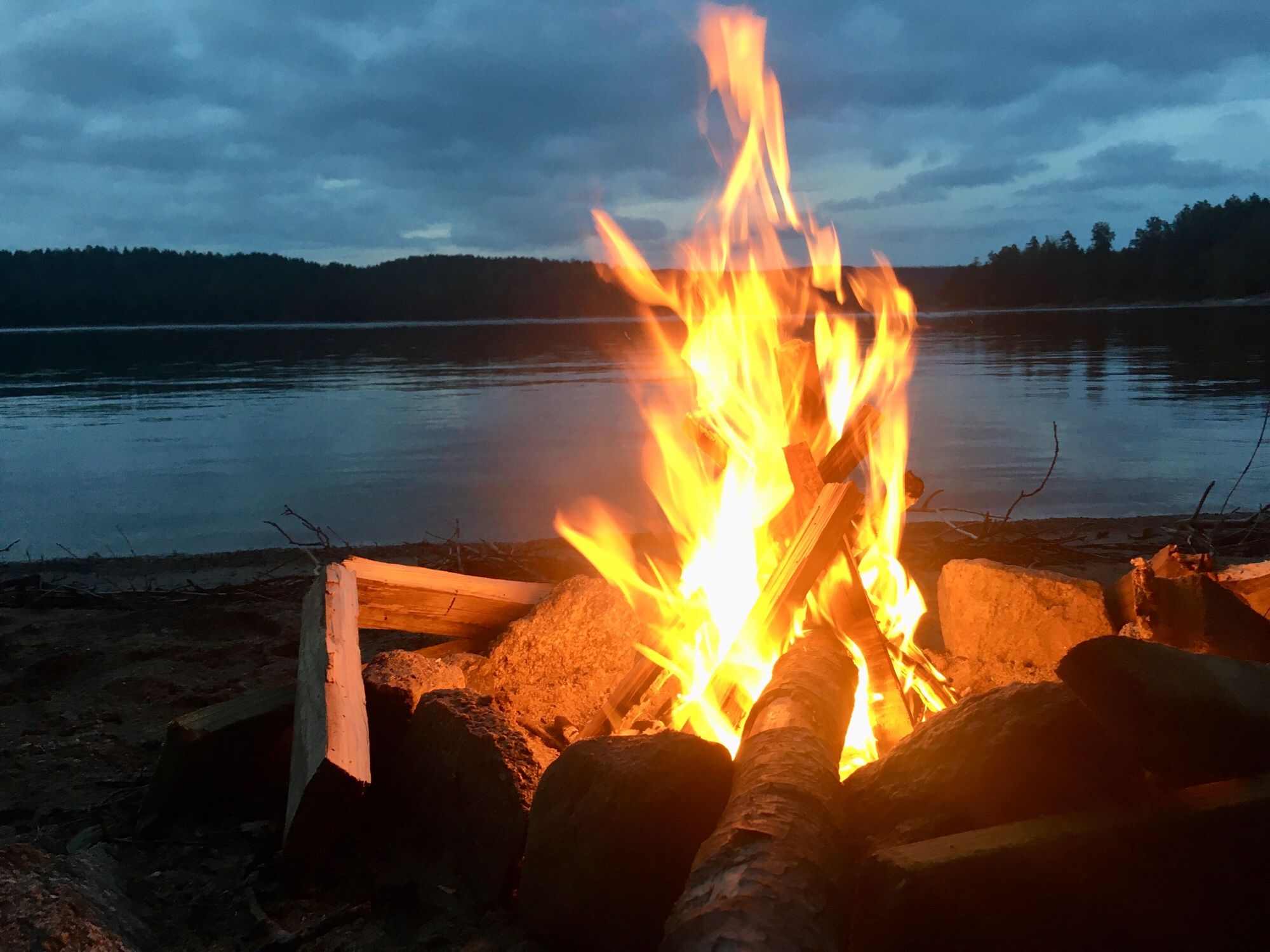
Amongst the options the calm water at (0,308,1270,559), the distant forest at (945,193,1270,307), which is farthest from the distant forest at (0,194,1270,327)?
the calm water at (0,308,1270,559)

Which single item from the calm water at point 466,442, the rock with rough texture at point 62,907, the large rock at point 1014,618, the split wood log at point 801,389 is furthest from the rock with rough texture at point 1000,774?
the calm water at point 466,442

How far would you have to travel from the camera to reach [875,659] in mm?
3777

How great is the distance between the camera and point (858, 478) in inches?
460

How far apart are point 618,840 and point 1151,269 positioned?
11922 centimetres

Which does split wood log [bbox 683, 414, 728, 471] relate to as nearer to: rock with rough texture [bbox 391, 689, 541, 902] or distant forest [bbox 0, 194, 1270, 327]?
rock with rough texture [bbox 391, 689, 541, 902]

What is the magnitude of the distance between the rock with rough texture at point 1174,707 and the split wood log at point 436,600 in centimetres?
265

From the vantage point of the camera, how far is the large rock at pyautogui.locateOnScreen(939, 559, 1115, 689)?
405cm

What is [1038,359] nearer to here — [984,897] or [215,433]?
[215,433]

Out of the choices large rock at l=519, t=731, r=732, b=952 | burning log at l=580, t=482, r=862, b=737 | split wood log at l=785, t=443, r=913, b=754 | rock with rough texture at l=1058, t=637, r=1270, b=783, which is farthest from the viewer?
split wood log at l=785, t=443, r=913, b=754

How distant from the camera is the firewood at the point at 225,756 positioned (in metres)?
3.39

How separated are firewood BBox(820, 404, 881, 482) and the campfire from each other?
1cm

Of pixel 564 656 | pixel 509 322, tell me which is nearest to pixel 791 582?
pixel 564 656

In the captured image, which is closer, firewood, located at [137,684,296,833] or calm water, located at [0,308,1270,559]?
firewood, located at [137,684,296,833]

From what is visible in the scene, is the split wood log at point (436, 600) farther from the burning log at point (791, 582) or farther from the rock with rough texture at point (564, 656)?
the burning log at point (791, 582)
